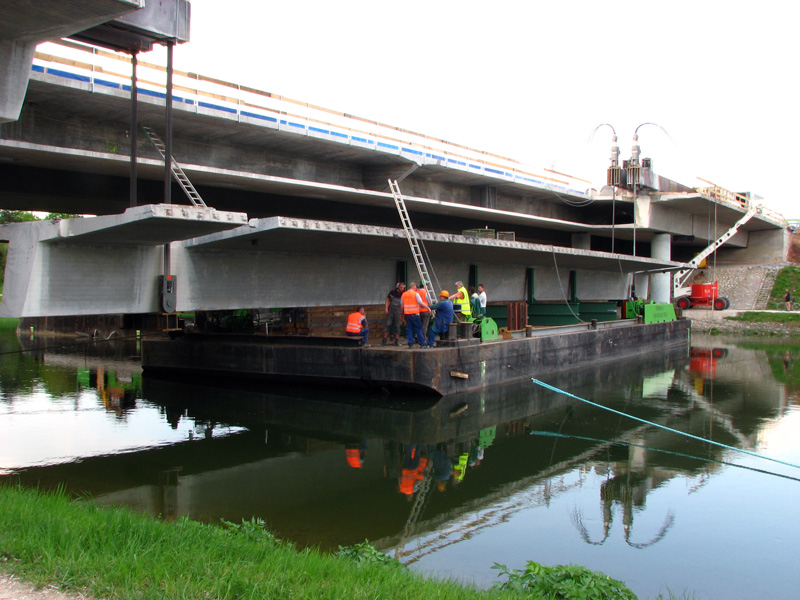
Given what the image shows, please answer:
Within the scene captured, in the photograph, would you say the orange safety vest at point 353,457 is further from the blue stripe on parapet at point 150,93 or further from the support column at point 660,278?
the support column at point 660,278

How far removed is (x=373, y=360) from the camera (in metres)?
16.6

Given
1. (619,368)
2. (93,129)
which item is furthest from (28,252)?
(619,368)

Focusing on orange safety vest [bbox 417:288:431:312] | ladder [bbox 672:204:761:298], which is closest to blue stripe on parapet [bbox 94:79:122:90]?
orange safety vest [bbox 417:288:431:312]

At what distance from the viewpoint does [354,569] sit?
17.4ft

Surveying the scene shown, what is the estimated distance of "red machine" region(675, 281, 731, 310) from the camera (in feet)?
139

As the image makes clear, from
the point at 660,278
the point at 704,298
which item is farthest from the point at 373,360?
the point at 704,298

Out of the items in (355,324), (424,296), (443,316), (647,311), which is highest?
(424,296)

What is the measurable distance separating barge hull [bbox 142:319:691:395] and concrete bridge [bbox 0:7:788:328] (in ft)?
6.04

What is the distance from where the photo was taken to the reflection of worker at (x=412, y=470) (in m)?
9.79

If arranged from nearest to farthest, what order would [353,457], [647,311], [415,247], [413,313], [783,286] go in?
[353,457], [413,313], [415,247], [647,311], [783,286]

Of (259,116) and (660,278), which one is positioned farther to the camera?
(660,278)

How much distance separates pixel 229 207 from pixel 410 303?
6.93m

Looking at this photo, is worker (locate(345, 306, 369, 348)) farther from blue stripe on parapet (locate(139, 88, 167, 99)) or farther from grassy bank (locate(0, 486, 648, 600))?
grassy bank (locate(0, 486, 648, 600))

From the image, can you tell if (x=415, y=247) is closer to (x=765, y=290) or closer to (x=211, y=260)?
(x=211, y=260)
